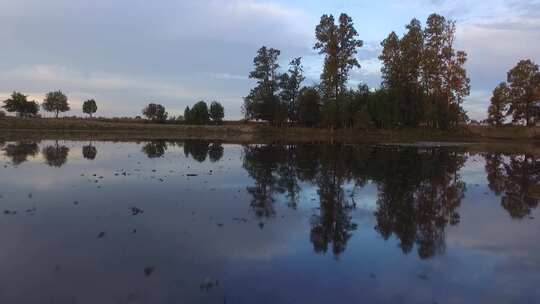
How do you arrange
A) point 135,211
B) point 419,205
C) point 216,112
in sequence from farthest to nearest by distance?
1. point 216,112
2. point 419,205
3. point 135,211

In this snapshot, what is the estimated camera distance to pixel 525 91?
319 feet

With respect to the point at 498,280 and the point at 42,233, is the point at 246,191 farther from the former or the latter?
the point at 498,280

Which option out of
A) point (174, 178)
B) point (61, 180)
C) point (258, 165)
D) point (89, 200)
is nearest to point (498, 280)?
point (89, 200)

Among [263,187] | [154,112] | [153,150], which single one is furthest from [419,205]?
[154,112]

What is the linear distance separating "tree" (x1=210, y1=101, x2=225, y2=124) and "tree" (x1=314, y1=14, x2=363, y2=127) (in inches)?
1969

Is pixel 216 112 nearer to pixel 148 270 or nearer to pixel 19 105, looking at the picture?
pixel 19 105

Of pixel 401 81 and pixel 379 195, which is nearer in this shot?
pixel 379 195

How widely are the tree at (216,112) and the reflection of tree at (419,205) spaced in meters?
101

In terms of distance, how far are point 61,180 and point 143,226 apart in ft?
31.4

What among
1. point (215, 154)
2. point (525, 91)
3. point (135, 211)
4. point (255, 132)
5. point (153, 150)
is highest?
point (525, 91)

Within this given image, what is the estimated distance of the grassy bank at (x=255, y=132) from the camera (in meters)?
76.6

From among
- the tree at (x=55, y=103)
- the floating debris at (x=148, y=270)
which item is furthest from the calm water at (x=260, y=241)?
the tree at (x=55, y=103)

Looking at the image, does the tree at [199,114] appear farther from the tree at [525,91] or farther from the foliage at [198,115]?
the tree at [525,91]

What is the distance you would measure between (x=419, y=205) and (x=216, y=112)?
113 meters
